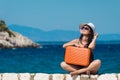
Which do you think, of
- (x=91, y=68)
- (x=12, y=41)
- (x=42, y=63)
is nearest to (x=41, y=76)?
(x=91, y=68)

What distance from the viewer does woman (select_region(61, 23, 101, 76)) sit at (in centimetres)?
1242

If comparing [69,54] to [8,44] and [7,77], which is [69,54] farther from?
[8,44]

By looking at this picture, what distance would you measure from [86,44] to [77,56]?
1.43 feet

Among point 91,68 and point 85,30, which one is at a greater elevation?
point 85,30

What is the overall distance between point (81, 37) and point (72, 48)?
446mm

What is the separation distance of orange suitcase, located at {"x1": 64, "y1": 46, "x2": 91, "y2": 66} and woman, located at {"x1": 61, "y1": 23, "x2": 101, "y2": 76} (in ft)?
0.39

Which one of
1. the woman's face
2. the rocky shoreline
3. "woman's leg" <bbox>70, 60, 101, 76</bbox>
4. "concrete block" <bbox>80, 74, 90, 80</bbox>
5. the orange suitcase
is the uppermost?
the rocky shoreline

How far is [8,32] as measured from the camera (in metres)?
137

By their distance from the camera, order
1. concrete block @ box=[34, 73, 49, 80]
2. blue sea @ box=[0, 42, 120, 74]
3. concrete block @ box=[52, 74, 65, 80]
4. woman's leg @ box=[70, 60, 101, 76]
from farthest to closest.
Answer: blue sea @ box=[0, 42, 120, 74]
concrete block @ box=[34, 73, 49, 80]
concrete block @ box=[52, 74, 65, 80]
woman's leg @ box=[70, 60, 101, 76]

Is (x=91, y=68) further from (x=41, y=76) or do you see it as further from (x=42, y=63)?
(x=42, y=63)

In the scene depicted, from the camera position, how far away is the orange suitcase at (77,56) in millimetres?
12406

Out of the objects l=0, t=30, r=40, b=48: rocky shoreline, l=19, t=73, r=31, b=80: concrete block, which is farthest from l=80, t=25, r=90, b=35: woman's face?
l=0, t=30, r=40, b=48: rocky shoreline

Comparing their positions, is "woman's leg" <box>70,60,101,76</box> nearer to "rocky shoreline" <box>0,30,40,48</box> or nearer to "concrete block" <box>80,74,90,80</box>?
"concrete block" <box>80,74,90,80</box>

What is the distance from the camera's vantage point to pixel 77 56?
1248 cm
